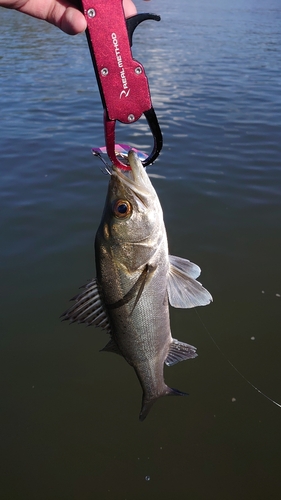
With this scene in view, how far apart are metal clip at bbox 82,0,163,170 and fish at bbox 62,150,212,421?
215 millimetres

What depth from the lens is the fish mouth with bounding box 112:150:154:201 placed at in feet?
7.73

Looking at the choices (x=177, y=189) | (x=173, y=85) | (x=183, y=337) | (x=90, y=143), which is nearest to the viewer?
(x=183, y=337)

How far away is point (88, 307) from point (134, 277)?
34cm

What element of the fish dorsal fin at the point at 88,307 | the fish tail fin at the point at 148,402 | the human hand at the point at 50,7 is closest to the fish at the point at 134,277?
the fish dorsal fin at the point at 88,307

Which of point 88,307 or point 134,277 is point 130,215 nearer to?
point 134,277

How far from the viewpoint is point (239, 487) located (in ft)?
12.1

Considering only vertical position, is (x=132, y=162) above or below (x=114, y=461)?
above

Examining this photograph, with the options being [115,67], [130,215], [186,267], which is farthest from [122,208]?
[115,67]

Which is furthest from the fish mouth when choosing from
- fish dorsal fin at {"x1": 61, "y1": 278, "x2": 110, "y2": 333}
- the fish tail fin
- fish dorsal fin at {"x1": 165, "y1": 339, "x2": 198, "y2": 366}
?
the fish tail fin

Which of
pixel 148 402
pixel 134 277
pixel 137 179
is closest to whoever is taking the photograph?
pixel 137 179

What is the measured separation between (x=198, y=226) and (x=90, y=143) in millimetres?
4358

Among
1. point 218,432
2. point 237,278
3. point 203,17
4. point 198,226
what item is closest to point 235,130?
point 198,226

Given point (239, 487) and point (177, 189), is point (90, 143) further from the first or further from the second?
point (239, 487)

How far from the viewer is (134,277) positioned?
2541 mm
